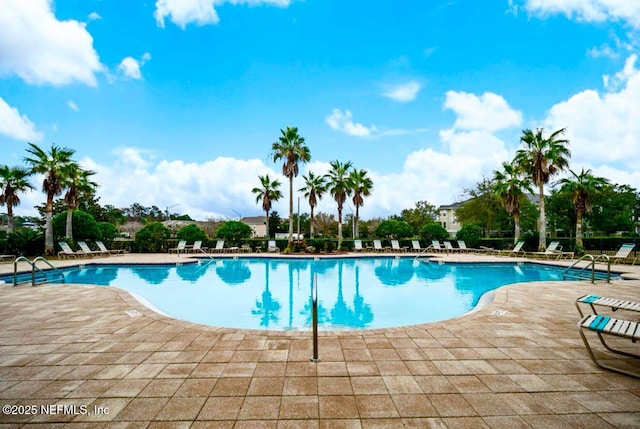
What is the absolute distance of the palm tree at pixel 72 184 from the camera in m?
18.6

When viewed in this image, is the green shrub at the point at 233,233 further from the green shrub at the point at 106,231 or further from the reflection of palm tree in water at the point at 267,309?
the reflection of palm tree in water at the point at 267,309

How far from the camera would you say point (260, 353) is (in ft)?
12.5

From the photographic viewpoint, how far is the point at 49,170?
18.0 metres

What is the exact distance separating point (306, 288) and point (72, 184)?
1721 cm

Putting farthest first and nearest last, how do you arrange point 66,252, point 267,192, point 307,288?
1. point 267,192
2. point 66,252
3. point 307,288

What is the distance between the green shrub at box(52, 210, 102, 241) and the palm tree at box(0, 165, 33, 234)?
2565 millimetres

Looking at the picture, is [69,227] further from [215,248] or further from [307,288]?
[307,288]

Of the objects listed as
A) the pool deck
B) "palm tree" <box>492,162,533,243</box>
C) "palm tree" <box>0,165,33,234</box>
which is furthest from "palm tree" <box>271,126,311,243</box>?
the pool deck

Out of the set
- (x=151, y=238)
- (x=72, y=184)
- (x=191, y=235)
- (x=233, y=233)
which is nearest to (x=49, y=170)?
(x=72, y=184)

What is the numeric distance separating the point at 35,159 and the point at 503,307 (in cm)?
2265

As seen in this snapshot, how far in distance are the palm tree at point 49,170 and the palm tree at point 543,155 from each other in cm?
2727

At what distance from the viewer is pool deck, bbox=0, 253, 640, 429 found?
8.18ft

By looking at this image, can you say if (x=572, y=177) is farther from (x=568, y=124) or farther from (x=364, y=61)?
(x=364, y=61)

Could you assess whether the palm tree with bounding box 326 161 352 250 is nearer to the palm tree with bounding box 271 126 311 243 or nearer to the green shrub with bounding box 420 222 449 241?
the palm tree with bounding box 271 126 311 243
